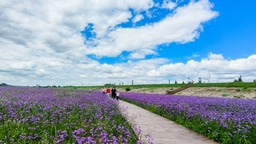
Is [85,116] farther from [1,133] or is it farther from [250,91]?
[250,91]

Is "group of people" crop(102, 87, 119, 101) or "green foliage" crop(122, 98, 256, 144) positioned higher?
"group of people" crop(102, 87, 119, 101)

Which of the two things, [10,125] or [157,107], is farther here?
[157,107]

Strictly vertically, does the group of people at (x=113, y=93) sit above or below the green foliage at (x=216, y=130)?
above

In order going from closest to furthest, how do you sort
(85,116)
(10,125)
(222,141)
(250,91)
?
1. (10,125)
2. (222,141)
3. (85,116)
4. (250,91)

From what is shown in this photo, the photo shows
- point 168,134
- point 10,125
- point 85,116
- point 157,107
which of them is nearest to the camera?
point 10,125

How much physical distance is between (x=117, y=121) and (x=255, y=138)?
445 centimetres

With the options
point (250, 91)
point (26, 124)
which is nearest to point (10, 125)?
point (26, 124)

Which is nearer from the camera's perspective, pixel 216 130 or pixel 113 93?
pixel 216 130

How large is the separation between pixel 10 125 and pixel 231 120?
23.7 ft

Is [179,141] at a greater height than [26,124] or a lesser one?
lesser

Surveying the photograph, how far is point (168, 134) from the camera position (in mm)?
8586

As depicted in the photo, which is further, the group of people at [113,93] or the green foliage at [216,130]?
the group of people at [113,93]

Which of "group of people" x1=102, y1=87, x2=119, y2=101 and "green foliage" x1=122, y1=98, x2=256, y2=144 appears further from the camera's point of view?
"group of people" x1=102, y1=87, x2=119, y2=101

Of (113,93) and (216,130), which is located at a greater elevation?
(113,93)
